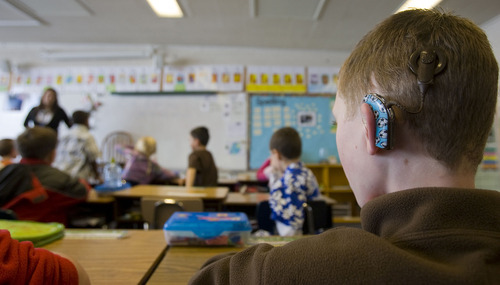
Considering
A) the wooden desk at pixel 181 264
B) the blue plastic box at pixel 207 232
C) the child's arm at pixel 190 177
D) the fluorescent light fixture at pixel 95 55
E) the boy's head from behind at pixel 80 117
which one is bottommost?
the child's arm at pixel 190 177

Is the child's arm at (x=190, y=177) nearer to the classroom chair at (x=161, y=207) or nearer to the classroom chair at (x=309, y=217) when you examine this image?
the classroom chair at (x=161, y=207)

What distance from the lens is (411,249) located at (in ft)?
1.11

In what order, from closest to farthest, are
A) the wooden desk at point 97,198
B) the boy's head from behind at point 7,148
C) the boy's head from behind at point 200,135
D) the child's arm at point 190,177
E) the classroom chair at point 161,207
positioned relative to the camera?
the classroom chair at point 161,207
the wooden desk at point 97,198
the boy's head from behind at point 7,148
the child's arm at point 190,177
the boy's head from behind at point 200,135

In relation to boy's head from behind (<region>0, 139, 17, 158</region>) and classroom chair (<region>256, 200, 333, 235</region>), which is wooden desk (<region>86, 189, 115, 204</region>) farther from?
classroom chair (<region>256, 200, 333, 235</region>)

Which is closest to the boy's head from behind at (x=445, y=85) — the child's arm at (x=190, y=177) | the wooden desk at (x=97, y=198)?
the wooden desk at (x=97, y=198)

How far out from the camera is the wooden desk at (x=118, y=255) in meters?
0.69

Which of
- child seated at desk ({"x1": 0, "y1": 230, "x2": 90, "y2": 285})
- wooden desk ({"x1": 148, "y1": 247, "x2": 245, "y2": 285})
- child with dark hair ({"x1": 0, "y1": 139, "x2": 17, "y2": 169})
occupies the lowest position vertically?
wooden desk ({"x1": 148, "y1": 247, "x2": 245, "y2": 285})

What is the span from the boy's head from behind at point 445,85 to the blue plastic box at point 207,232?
0.64 meters

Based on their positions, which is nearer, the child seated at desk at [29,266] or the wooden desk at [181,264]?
the child seated at desk at [29,266]

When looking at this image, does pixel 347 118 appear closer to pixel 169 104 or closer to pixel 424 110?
pixel 424 110

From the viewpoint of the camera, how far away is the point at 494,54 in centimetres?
43

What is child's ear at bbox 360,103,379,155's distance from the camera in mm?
414

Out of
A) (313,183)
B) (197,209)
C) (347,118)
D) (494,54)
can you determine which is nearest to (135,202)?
(197,209)

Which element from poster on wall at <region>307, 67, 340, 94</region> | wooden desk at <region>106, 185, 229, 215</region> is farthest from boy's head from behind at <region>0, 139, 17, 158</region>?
poster on wall at <region>307, 67, 340, 94</region>
